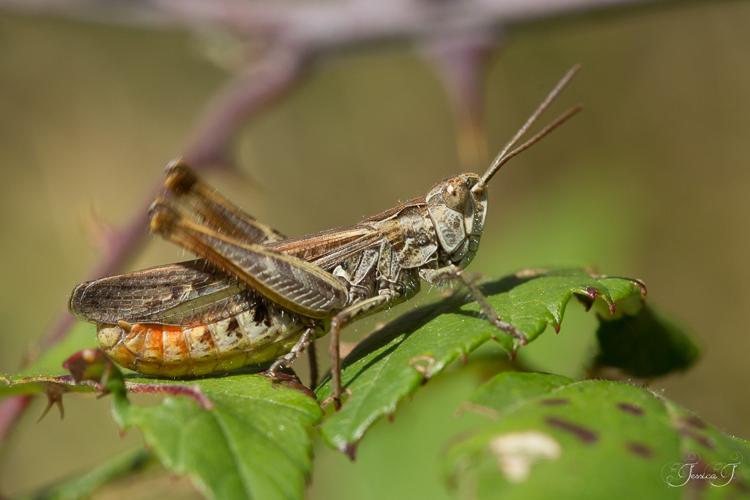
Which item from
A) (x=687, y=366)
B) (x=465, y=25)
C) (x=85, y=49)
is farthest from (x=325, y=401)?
(x=85, y=49)

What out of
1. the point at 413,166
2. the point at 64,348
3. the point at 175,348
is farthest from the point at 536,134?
the point at 413,166

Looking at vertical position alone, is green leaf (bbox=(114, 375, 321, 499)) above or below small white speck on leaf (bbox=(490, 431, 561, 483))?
above

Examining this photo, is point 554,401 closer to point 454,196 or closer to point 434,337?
point 434,337

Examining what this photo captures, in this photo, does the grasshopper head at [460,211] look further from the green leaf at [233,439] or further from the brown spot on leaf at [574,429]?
the brown spot on leaf at [574,429]

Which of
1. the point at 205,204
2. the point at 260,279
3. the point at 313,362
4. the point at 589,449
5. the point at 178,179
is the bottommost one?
the point at 313,362

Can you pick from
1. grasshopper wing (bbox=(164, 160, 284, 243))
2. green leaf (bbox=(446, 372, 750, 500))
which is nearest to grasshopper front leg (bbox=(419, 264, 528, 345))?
green leaf (bbox=(446, 372, 750, 500))

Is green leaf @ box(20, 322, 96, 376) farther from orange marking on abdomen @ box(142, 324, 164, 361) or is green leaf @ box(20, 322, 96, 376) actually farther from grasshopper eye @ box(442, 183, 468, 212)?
grasshopper eye @ box(442, 183, 468, 212)

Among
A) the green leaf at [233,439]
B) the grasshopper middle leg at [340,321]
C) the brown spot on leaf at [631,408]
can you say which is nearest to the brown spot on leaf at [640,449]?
the brown spot on leaf at [631,408]
